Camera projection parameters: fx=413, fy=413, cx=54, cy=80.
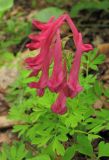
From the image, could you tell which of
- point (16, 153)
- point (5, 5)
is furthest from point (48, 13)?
point (16, 153)

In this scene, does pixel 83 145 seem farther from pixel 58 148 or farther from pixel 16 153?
pixel 16 153

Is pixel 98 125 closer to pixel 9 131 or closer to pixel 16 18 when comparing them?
pixel 9 131

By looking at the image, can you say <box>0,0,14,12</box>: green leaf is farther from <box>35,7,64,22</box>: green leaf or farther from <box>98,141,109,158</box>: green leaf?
<box>35,7,64,22</box>: green leaf

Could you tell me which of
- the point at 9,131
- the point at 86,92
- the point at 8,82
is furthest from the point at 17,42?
the point at 86,92

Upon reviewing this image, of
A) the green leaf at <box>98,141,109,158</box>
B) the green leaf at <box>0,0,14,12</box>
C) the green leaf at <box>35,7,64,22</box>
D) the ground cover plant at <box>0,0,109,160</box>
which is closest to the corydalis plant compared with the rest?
the ground cover plant at <box>0,0,109,160</box>

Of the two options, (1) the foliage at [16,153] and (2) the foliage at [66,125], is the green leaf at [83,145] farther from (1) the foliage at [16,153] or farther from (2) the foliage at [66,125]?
(1) the foliage at [16,153]

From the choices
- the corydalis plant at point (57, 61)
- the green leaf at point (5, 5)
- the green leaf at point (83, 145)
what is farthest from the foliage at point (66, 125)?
the green leaf at point (5, 5)
